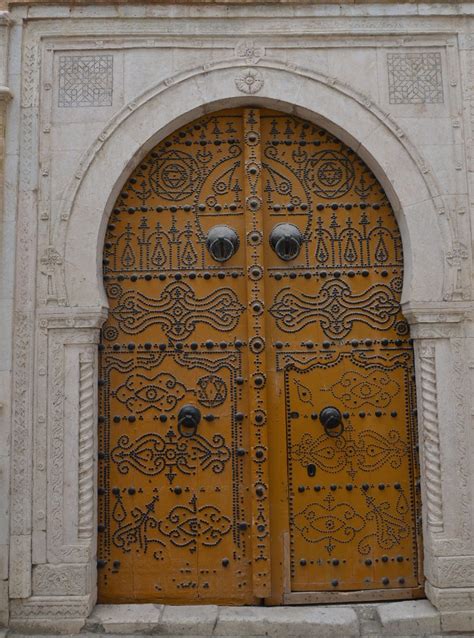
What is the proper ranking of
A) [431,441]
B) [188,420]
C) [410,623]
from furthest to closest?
[188,420] < [431,441] < [410,623]

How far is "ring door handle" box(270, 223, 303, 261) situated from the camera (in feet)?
13.1

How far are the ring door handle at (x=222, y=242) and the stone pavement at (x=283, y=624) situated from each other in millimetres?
2263

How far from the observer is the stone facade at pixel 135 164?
368 centimetres

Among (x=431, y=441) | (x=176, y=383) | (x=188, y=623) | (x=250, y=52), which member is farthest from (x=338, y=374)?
(x=250, y=52)

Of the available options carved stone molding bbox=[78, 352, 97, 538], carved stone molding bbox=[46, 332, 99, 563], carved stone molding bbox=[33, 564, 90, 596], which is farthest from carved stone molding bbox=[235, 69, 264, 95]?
carved stone molding bbox=[33, 564, 90, 596]

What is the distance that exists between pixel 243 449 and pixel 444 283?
1.68m

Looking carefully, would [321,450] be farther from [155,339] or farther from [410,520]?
[155,339]

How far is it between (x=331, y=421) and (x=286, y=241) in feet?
3.98

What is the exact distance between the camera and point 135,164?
→ 4078 millimetres

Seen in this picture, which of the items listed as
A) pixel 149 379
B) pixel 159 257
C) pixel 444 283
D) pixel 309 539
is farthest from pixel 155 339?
pixel 444 283

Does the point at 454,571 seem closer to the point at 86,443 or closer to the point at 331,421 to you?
the point at 331,421

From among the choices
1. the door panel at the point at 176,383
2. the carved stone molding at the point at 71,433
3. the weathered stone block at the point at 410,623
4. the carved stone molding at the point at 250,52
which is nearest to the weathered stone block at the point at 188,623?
the door panel at the point at 176,383

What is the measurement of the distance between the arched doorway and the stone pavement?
0.17 meters

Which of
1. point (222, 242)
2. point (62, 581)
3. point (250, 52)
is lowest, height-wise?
point (62, 581)
